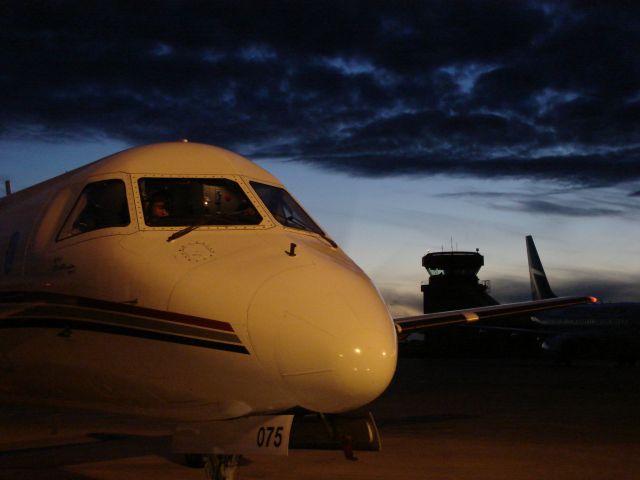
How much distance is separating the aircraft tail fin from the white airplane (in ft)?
192

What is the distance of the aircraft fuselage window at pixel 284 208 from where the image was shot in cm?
754

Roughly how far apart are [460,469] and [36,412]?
1183 cm

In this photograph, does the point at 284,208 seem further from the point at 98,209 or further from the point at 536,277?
the point at 536,277

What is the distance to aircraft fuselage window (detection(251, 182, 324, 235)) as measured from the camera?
24.7ft

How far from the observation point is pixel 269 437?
242 inches

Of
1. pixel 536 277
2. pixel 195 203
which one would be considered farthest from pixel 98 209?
pixel 536 277

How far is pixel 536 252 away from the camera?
6850 cm

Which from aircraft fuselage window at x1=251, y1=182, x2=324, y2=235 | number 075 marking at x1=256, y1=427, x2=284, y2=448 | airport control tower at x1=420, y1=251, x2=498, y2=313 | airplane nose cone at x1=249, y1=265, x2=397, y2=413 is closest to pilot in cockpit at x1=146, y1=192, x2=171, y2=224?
aircraft fuselage window at x1=251, y1=182, x2=324, y2=235

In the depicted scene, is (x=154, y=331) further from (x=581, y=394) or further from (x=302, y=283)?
(x=581, y=394)

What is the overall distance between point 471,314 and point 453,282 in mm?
84349

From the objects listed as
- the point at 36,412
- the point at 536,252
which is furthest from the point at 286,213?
the point at 536,252

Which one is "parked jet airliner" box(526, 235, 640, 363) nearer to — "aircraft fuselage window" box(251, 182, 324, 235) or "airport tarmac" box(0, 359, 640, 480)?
"airport tarmac" box(0, 359, 640, 480)

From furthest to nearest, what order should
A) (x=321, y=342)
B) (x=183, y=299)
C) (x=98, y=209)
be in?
(x=98, y=209) → (x=183, y=299) → (x=321, y=342)

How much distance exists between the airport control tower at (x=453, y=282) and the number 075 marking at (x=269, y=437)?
89756mm
